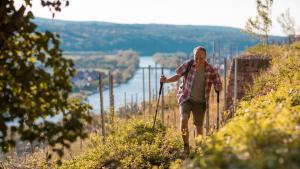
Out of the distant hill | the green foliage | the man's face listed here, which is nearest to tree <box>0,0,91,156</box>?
the man's face

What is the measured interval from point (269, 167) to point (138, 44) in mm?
195158

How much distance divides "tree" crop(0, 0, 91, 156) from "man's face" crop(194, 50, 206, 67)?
360 cm

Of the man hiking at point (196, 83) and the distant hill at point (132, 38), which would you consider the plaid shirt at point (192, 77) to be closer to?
the man hiking at point (196, 83)

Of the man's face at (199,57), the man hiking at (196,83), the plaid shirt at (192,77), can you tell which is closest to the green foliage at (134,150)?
the man hiking at (196,83)

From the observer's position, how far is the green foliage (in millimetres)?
9648

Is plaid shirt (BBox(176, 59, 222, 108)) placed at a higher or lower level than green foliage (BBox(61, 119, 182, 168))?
higher

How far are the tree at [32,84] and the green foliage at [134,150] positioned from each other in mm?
3912

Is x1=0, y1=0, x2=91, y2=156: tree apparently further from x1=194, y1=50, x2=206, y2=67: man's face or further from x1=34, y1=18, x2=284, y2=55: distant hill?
x1=34, y1=18, x2=284, y2=55: distant hill

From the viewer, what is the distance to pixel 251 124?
13.2 feet

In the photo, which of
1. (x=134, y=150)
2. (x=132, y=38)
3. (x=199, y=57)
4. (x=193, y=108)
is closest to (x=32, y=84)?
(x=199, y=57)

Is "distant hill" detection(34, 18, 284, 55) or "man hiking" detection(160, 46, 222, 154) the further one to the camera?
"distant hill" detection(34, 18, 284, 55)

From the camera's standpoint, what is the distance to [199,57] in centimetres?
887

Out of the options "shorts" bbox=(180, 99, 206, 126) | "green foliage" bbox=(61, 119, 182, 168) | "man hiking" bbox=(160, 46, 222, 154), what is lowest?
"green foliage" bbox=(61, 119, 182, 168)

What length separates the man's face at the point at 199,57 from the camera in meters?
8.82
